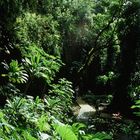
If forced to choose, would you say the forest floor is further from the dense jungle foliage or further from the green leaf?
the green leaf

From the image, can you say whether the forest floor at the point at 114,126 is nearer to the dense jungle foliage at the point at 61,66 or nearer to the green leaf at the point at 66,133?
the dense jungle foliage at the point at 61,66

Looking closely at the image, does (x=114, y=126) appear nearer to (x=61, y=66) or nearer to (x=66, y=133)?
(x=61, y=66)

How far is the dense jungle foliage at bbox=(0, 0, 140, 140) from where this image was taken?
4.78 metres

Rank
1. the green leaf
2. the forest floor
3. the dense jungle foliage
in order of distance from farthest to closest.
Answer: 1. the forest floor
2. the dense jungle foliage
3. the green leaf

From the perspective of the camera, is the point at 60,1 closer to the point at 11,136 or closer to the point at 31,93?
the point at 31,93

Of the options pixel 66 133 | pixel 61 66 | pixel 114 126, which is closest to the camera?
pixel 66 133

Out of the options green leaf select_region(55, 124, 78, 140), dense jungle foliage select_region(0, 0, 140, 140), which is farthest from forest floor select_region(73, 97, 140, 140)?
green leaf select_region(55, 124, 78, 140)

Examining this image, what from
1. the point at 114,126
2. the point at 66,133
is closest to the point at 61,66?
the point at 114,126

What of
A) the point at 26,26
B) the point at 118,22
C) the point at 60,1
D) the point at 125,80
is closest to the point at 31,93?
the point at 26,26

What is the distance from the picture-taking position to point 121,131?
11648 millimetres

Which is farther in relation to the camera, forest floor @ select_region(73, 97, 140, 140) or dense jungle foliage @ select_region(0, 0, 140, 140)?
forest floor @ select_region(73, 97, 140, 140)

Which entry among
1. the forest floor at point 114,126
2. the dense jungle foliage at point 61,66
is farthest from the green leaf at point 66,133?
the forest floor at point 114,126

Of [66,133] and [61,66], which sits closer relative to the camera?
[66,133]

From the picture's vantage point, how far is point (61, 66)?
17672 mm
